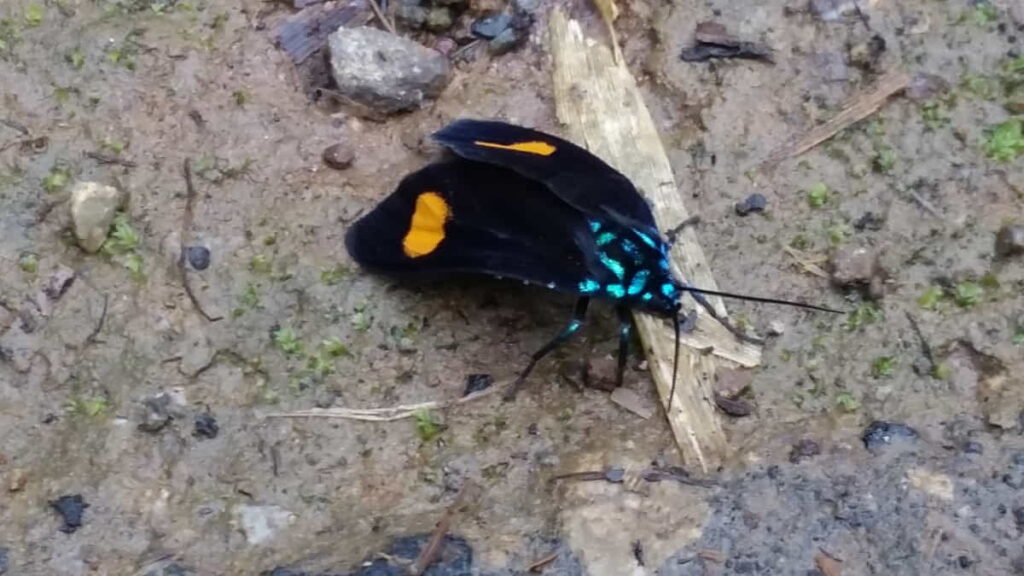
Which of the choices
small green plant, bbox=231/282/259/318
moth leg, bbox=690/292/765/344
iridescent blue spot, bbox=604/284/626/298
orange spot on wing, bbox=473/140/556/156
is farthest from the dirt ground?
orange spot on wing, bbox=473/140/556/156

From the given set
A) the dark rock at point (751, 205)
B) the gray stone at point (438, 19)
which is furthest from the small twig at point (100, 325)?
the dark rock at point (751, 205)

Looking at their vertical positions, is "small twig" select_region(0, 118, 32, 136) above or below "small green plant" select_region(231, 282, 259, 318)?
above

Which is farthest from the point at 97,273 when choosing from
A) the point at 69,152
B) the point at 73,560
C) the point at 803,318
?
the point at 803,318

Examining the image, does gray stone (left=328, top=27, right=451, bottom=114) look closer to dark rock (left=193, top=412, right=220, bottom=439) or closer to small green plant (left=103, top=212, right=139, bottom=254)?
small green plant (left=103, top=212, right=139, bottom=254)

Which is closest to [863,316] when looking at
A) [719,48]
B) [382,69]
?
[719,48]

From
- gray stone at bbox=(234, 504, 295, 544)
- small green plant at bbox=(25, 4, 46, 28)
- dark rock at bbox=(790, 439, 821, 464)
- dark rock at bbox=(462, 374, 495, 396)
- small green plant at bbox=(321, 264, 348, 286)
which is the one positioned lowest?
dark rock at bbox=(790, 439, 821, 464)
